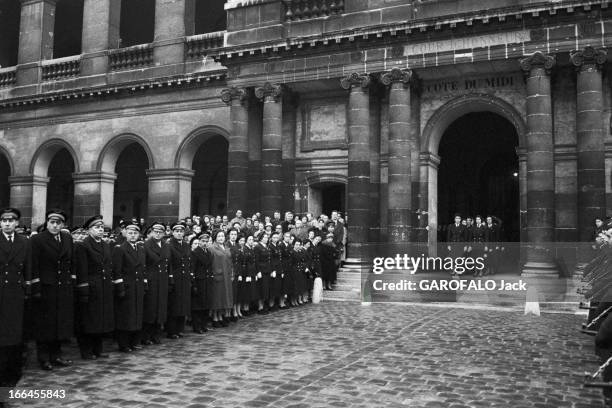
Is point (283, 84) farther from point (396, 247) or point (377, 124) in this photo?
point (396, 247)

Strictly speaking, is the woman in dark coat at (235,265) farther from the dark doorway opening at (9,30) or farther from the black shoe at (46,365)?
the dark doorway opening at (9,30)

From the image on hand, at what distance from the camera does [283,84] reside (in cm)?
1995

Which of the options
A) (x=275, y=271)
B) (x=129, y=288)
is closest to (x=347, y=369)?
(x=129, y=288)

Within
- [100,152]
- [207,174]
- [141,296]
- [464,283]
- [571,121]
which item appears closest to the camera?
[141,296]

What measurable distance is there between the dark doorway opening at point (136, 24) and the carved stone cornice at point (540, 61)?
64.3 feet

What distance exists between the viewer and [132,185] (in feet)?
96.4

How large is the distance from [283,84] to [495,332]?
11638 millimetres

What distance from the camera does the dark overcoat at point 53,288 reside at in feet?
25.8

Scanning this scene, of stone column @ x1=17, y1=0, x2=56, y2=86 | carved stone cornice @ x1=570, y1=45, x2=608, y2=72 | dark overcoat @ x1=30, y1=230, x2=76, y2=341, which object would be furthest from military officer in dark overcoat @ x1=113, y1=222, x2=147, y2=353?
stone column @ x1=17, y1=0, x2=56, y2=86

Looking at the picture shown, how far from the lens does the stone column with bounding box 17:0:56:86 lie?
26906 mm

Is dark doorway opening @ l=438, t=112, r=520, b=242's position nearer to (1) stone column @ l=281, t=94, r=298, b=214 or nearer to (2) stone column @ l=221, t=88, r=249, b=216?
(1) stone column @ l=281, t=94, r=298, b=214

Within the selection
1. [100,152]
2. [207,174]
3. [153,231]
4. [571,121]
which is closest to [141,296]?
[153,231]

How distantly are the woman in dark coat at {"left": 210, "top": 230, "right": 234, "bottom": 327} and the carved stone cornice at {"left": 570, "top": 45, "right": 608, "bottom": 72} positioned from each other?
1082 cm

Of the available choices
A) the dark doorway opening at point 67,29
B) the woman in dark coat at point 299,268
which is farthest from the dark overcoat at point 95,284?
the dark doorway opening at point 67,29
